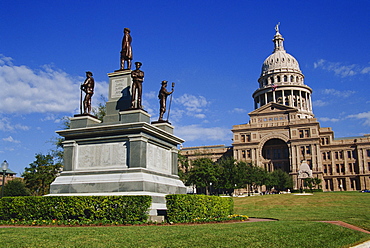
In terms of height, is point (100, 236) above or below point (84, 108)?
below

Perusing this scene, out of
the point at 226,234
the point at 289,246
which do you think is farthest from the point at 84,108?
the point at 289,246

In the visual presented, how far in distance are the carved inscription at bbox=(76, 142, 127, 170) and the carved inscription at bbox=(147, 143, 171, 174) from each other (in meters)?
1.29

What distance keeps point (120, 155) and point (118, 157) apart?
0.14 metres

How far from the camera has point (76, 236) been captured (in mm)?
9906

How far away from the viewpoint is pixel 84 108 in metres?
20.1

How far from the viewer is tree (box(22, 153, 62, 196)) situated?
4729 centimetres

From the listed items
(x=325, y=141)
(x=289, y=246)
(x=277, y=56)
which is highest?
(x=277, y=56)

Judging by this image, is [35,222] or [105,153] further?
[105,153]

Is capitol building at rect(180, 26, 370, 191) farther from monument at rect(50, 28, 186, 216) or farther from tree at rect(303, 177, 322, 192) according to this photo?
monument at rect(50, 28, 186, 216)

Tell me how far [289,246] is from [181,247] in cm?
315

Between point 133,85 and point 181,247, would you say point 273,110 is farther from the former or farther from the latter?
point 181,247

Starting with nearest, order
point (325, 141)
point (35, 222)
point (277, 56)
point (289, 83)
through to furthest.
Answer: point (35, 222) → point (325, 141) → point (289, 83) → point (277, 56)

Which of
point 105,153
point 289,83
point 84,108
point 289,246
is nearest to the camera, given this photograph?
point 289,246

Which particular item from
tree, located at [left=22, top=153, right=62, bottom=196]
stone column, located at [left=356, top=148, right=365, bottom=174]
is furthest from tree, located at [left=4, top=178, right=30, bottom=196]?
stone column, located at [left=356, top=148, right=365, bottom=174]
